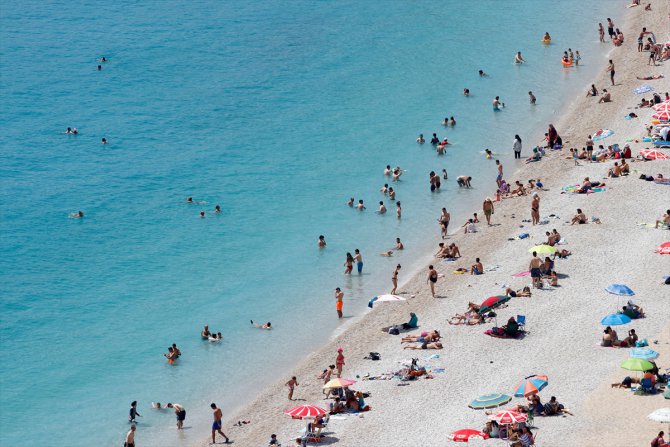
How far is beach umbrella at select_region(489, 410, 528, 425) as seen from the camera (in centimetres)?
2581

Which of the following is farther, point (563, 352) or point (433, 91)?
point (433, 91)

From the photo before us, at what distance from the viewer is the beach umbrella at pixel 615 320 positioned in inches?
1215

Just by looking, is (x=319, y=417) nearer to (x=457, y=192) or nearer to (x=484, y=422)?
(x=484, y=422)

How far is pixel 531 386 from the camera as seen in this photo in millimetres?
27922

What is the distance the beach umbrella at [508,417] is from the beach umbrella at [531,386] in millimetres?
1654

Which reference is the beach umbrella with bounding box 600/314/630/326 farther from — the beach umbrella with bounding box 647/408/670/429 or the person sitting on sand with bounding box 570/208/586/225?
the person sitting on sand with bounding box 570/208/586/225

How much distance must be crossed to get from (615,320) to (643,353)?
279 cm

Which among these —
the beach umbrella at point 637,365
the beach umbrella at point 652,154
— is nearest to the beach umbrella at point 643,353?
the beach umbrella at point 637,365

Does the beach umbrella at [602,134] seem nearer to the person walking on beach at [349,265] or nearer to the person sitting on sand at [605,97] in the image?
the person sitting on sand at [605,97]

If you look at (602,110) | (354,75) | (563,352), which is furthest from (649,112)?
(563,352)

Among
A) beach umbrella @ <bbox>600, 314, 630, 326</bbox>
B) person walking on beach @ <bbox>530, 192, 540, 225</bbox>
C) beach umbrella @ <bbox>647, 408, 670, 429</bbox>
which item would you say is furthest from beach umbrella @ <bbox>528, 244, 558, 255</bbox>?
beach umbrella @ <bbox>647, 408, 670, 429</bbox>

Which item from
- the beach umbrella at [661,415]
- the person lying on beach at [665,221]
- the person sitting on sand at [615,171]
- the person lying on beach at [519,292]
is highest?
the person sitting on sand at [615,171]

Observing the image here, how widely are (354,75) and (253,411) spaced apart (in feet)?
112

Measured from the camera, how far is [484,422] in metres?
27.4
